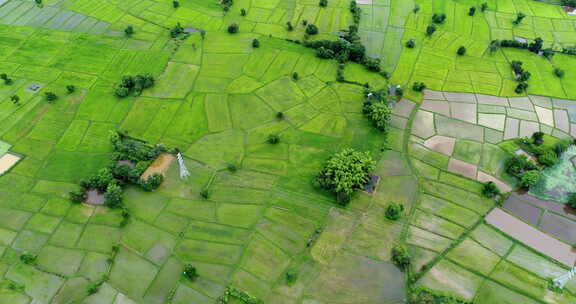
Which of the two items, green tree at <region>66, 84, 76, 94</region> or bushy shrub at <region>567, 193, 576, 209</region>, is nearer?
bushy shrub at <region>567, 193, 576, 209</region>

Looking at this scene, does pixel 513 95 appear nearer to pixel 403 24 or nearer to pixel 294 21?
pixel 403 24

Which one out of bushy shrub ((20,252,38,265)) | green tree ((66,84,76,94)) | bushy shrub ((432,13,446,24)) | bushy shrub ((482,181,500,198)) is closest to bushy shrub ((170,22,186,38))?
green tree ((66,84,76,94))

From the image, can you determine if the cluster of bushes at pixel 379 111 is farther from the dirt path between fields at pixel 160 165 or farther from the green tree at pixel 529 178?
the dirt path between fields at pixel 160 165

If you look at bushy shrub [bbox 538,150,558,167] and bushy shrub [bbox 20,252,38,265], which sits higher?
bushy shrub [bbox 538,150,558,167]

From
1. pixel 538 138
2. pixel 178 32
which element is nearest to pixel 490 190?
pixel 538 138

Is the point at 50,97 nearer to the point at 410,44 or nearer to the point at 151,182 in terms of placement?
the point at 151,182

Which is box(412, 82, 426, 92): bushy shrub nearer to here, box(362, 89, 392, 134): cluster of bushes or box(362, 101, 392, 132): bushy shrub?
box(362, 89, 392, 134): cluster of bushes

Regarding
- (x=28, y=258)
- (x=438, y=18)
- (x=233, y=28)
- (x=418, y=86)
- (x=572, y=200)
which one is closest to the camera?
(x=28, y=258)

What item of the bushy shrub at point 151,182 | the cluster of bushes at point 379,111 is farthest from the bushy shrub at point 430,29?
the bushy shrub at point 151,182

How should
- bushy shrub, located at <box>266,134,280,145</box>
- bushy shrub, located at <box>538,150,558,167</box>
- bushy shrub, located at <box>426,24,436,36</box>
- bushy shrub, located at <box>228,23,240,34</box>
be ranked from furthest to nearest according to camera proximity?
bushy shrub, located at <box>228,23,240,34</box>, bushy shrub, located at <box>426,24,436,36</box>, bushy shrub, located at <box>266,134,280,145</box>, bushy shrub, located at <box>538,150,558,167</box>
